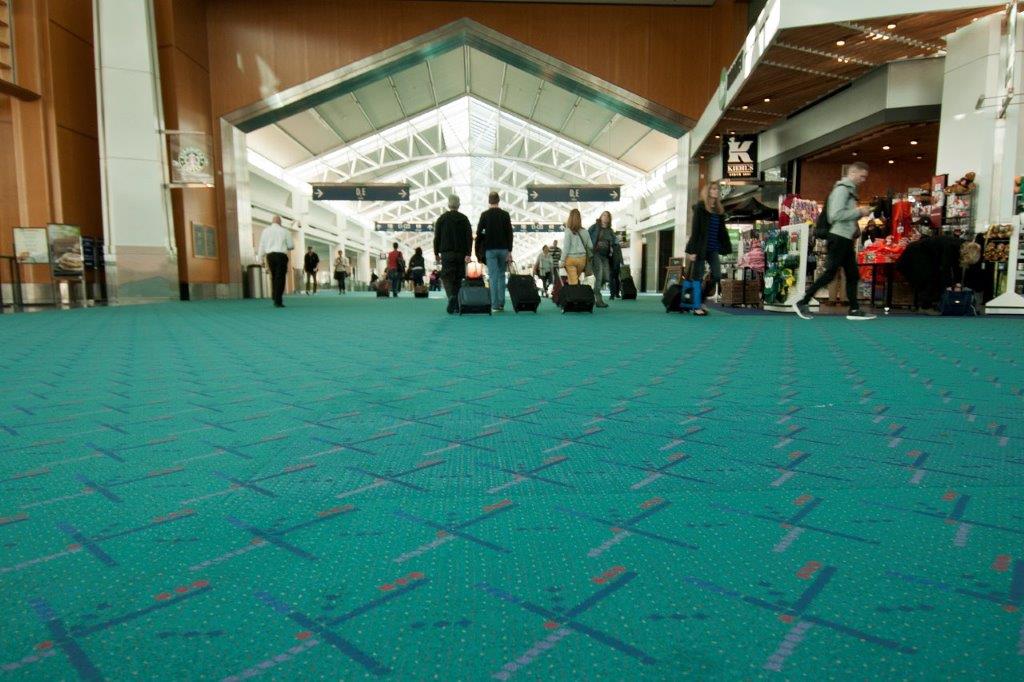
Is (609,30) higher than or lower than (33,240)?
higher

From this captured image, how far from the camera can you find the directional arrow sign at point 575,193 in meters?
20.1

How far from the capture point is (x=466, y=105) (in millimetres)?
22469

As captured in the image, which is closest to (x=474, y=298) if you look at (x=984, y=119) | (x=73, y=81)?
(x=984, y=119)

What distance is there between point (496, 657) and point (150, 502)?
1091 millimetres

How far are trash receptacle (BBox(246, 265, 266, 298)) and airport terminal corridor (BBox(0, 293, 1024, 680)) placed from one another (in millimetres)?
13664

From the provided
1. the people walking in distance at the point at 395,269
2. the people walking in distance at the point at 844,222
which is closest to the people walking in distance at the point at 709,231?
the people walking in distance at the point at 844,222

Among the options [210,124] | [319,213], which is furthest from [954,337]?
[319,213]

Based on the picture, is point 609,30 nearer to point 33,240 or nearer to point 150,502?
point 33,240

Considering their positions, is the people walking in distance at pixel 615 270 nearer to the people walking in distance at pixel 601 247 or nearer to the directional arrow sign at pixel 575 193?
the people walking in distance at pixel 601 247

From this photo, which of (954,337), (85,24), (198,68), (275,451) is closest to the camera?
(275,451)

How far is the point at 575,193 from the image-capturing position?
68.0 feet

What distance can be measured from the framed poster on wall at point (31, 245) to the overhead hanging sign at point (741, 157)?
13086mm

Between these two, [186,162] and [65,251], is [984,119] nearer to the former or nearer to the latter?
[186,162]

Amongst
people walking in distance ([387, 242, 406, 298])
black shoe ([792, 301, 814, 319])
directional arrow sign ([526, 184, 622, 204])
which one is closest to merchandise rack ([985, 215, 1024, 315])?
black shoe ([792, 301, 814, 319])
